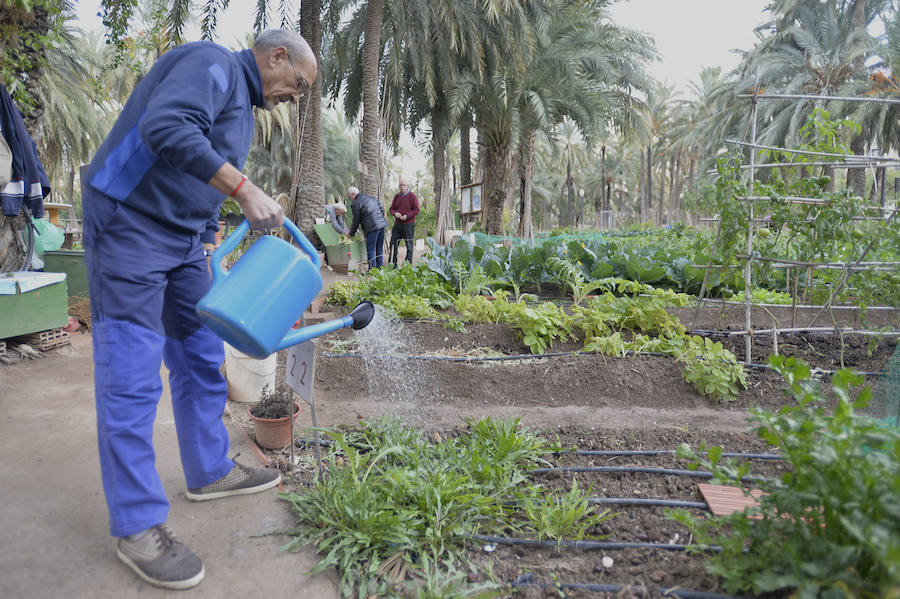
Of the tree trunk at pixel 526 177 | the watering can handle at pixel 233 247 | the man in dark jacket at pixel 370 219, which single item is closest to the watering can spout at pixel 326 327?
the watering can handle at pixel 233 247

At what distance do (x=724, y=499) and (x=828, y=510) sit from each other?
89 cm

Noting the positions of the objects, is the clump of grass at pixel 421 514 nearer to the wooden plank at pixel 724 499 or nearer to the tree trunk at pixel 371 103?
the wooden plank at pixel 724 499

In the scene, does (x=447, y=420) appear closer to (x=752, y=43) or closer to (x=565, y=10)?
(x=565, y=10)

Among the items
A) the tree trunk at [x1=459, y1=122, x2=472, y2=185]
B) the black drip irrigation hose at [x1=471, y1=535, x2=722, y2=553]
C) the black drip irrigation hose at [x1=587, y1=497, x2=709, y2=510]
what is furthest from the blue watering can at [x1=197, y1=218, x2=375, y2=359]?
the tree trunk at [x1=459, y1=122, x2=472, y2=185]

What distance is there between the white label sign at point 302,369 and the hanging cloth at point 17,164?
3.11 metres

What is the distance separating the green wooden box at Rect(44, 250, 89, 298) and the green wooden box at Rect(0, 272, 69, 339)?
50.5 inches

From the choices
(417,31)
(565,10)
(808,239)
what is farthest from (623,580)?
(565,10)

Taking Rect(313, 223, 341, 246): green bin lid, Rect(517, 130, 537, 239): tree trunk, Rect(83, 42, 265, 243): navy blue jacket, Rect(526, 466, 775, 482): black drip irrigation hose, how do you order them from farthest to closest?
Rect(517, 130, 537, 239): tree trunk, Rect(313, 223, 341, 246): green bin lid, Rect(526, 466, 775, 482): black drip irrigation hose, Rect(83, 42, 265, 243): navy blue jacket

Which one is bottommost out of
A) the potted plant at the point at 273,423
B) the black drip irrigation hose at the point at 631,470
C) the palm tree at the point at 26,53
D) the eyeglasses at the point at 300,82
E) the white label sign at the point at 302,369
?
the black drip irrigation hose at the point at 631,470

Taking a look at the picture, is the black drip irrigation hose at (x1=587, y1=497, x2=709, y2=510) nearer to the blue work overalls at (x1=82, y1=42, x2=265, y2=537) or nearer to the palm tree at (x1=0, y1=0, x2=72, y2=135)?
the blue work overalls at (x1=82, y1=42, x2=265, y2=537)

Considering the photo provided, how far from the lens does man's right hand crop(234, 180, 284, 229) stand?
61.2 inches

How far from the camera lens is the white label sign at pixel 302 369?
6.53ft

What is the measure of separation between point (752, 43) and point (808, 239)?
24623mm

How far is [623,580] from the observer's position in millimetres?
1527
